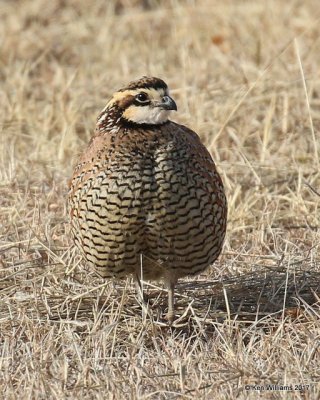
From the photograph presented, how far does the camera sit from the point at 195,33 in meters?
10.1

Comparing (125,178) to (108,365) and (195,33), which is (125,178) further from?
(195,33)

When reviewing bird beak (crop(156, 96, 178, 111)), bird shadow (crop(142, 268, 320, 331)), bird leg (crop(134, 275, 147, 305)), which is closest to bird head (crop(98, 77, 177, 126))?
bird beak (crop(156, 96, 178, 111))

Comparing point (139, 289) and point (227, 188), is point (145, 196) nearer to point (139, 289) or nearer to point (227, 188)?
point (139, 289)

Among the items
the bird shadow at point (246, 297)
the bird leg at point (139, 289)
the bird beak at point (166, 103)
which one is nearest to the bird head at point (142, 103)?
the bird beak at point (166, 103)

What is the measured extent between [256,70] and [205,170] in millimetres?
3714

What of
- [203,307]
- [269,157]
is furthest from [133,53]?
[203,307]

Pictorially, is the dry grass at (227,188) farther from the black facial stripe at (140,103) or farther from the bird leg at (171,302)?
the black facial stripe at (140,103)

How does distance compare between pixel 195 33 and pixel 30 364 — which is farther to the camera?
pixel 195 33

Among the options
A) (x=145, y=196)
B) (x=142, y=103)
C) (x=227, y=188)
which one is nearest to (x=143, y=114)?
(x=142, y=103)

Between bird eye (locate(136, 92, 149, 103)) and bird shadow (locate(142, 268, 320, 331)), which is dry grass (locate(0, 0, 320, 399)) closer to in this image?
bird shadow (locate(142, 268, 320, 331))

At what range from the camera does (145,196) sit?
5.14 metres

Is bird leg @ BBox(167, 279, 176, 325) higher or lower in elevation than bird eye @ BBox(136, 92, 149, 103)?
lower

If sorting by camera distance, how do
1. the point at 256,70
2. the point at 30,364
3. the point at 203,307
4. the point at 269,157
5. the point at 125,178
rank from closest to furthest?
1. the point at 30,364
2. the point at 125,178
3. the point at 203,307
4. the point at 269,157
5. the point at 256,70

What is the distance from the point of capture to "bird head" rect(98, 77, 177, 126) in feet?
17.5
